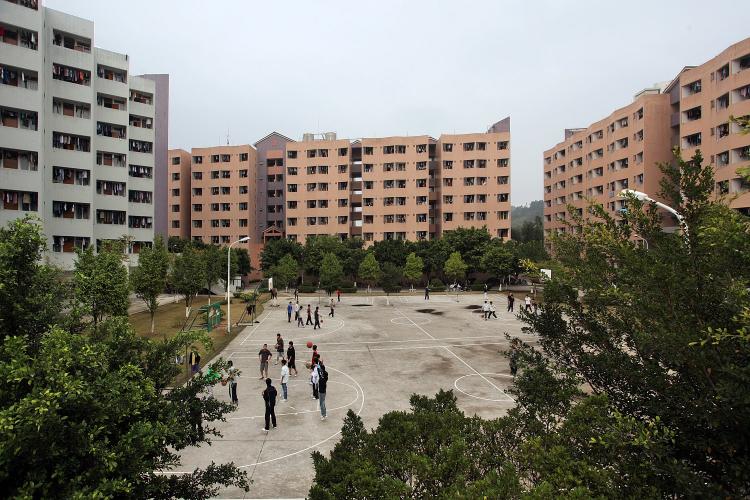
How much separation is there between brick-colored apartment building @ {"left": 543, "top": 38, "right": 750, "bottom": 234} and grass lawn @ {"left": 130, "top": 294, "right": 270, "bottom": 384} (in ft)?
67.9

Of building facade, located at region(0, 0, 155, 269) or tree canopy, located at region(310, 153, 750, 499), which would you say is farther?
building facade, located at region(0, 0, 155, 269)

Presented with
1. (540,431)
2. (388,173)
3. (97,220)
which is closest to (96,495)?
(540,431)

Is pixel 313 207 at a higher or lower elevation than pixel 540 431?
higher

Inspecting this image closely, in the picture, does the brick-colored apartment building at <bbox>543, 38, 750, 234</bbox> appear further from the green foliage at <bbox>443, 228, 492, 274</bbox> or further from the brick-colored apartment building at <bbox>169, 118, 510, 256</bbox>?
the brick-colored apartment building at <bbox>169, 118, 510, 256</bbox>

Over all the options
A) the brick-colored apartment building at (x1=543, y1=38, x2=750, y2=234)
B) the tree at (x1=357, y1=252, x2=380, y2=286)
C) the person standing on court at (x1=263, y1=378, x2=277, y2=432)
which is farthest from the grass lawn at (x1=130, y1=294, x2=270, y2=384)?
the brick-colored apartment building at (x1=543, y1=38, x2=750, y2=234)

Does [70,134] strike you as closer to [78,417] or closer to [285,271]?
[285,271]

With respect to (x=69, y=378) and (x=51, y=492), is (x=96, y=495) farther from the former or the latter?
(x=69, y=378)

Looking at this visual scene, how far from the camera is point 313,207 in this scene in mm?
72188

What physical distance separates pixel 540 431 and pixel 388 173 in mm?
65663

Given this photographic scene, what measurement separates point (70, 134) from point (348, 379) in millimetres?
36186

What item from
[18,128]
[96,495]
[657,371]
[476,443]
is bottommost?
[476,443]

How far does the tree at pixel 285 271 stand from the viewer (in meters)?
53.3

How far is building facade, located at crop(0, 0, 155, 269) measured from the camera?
1286 inches

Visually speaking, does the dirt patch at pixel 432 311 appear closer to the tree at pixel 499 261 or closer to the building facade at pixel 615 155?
the tree at pixel 499 261
